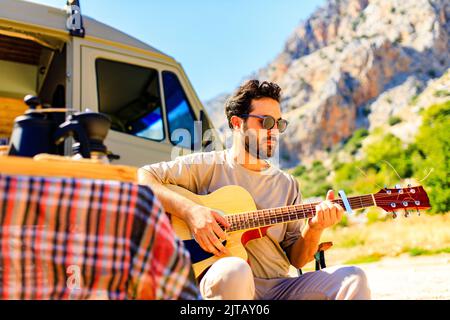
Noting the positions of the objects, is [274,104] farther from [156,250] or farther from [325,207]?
[156,250]

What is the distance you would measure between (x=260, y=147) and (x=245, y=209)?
433mm

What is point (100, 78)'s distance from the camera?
4.71 metres

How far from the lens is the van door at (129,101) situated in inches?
182

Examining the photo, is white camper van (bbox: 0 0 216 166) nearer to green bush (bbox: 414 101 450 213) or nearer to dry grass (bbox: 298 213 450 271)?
green bush (bbox: 414 101 450 213)

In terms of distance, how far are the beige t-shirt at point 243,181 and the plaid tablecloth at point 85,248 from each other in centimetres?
142

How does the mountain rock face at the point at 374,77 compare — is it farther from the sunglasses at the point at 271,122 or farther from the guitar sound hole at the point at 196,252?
the guitar sound hole at the point at 196,252

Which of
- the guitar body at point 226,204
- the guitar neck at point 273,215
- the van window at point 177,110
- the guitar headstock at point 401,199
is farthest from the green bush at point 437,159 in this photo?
the guitar body at point 226,204

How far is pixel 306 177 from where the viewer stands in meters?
65.0

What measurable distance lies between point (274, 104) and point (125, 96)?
2.53 metres

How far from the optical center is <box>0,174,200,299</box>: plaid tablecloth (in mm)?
1422

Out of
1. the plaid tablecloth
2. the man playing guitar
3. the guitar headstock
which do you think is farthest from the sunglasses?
the plaid tablecloth

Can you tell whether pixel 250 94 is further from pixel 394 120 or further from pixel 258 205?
pixel 394 120

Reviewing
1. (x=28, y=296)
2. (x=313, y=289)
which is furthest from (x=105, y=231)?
(x=313, y=289)

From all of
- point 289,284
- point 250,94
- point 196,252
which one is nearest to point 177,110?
point 250,94
